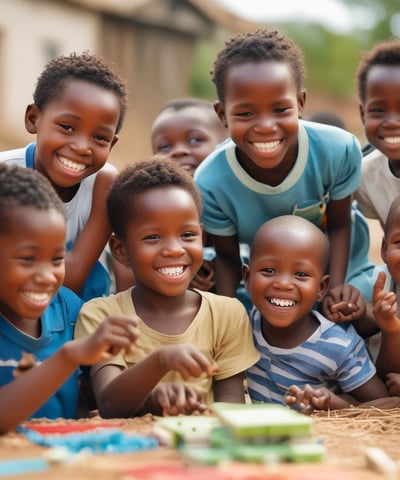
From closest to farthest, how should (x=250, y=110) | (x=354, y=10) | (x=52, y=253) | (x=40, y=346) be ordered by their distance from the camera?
(x=52, y=253) → (x=40, y=346) → (x=250, y=110) → (x=354, y=10)

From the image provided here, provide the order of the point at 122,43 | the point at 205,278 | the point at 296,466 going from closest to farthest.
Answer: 1. the point at 296,466
2. the point at 205,278
3. the point at 122,43

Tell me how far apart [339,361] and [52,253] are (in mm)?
1493

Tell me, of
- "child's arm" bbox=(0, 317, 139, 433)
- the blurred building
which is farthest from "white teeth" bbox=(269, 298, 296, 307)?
the blurred building

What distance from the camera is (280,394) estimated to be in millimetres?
4098

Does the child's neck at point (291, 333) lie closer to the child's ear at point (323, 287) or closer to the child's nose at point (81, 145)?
the child's ear at point (323, 287)

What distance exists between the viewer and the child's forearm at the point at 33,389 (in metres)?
3.06

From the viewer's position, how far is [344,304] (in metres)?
4.30

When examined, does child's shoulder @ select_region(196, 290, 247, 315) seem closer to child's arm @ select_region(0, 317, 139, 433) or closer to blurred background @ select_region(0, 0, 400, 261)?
child's arm @ select_region(0, 317, 139, 433)

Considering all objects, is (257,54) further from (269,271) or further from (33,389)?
(33,389)

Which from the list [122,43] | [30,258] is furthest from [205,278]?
[122,43]

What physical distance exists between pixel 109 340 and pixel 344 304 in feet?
5.58

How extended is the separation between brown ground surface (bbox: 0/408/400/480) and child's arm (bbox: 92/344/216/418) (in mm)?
95

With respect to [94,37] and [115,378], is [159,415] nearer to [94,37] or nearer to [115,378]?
[115,378]

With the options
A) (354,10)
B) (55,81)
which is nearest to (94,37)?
A: (55,81)
